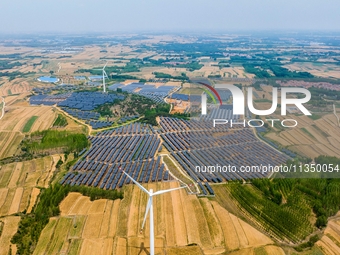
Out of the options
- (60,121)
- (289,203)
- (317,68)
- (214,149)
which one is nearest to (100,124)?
(60,121)

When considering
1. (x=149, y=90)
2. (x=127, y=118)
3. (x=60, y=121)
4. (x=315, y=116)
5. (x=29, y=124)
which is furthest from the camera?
(x=149, y=90)

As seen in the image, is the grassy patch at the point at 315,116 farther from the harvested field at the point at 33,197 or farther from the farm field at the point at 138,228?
the harvested field at the point at 33,197

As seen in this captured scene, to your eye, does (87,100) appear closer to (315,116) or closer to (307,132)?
(307,132)

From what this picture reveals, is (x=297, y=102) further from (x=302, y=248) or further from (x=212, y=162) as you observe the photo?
(x=212, y=162)

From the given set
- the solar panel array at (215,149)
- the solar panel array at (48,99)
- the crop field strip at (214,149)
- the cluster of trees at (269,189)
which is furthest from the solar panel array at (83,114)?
the cluster of trees at (269,189)

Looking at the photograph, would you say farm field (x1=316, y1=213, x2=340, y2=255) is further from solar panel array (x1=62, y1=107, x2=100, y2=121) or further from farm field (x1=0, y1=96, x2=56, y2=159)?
solar panel array (x1=62, y1=107, x2=100, y2=121)
